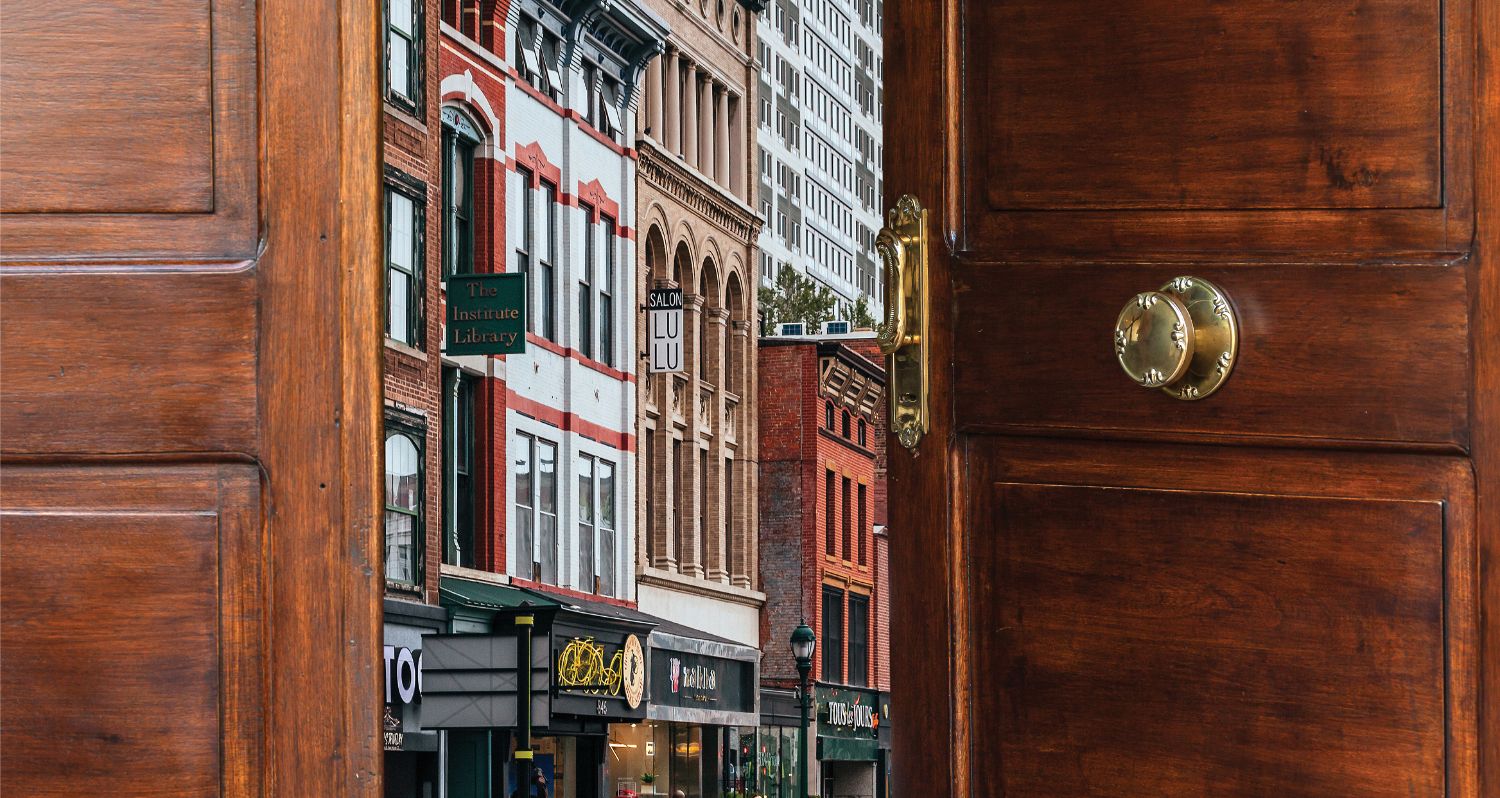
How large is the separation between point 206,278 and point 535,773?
70.3 ft

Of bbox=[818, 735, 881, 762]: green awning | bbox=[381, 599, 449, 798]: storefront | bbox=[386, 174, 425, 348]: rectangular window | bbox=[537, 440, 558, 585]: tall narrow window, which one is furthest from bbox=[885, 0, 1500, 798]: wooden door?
bbox=[818, 735, 881, 762]: green awning

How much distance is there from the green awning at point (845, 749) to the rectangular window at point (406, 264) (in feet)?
71.7

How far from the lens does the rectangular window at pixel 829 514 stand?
4309 cm

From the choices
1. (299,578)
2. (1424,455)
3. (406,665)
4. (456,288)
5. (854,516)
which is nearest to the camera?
(1424,455)

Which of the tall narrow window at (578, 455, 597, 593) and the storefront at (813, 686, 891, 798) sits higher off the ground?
the tall narrow window at (578, 455, 597, 593)

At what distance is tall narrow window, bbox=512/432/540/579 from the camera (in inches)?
1013

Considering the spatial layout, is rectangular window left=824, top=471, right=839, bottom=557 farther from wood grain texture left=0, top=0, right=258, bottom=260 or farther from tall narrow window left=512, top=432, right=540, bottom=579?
wood grain texture left=0, top=0, right=258, bottom=260

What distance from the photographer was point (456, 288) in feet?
73.3

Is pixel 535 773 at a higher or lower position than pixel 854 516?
lower

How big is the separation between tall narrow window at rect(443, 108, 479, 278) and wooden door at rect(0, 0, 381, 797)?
68.3 feet

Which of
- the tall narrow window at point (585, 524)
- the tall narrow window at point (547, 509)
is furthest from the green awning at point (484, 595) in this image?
the tall narrow window at point (585, 524)

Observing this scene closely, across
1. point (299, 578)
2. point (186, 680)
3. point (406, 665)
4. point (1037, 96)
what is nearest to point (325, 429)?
point (299, 578)

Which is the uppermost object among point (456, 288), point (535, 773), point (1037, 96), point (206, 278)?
point (456, 288)

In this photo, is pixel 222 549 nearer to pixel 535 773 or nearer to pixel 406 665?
pixel 406 665
